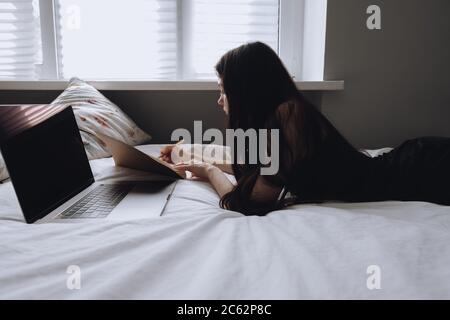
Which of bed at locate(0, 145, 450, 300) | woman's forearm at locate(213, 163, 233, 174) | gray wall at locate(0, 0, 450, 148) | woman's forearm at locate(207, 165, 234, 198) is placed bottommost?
woman's forearm at locate(213, 163, 233, 174)

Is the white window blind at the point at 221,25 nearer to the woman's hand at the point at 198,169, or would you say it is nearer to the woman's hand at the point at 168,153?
the woman's hand at the point at 168,153

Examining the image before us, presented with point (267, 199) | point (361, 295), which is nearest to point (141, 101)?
point (267, 199)

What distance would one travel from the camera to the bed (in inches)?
16.1

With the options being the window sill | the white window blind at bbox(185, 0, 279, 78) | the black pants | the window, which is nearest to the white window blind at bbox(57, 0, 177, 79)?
the window

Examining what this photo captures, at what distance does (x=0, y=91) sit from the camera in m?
1.71

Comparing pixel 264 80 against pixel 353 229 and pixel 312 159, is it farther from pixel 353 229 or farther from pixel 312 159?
pixel 353 229

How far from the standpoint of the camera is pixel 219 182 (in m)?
0.93

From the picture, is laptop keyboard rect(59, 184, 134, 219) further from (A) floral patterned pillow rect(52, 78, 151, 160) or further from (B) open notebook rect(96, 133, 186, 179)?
(A) floral patterned pillow rect(52, 78, 151, 160)

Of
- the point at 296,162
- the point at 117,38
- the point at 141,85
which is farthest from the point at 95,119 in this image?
the point at 296,162

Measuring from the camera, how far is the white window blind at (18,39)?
1.80 metres

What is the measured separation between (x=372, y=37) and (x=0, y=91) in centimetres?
174

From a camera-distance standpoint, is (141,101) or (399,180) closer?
(399,180)

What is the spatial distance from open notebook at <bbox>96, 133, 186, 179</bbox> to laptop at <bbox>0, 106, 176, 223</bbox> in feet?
0.15

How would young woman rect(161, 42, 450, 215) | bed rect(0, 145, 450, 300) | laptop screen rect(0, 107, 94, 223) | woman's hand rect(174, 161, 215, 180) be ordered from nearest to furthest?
1. bed rect(0, 145, 450, 300)
2. laptop screen rect(0, 107, 94, 223)
3. young woman rect(161, 42, 450, 215)
4. woman's hand rect(174, 161, 215, 180)
